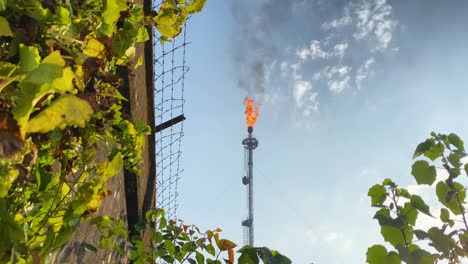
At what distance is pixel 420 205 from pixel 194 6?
1.11 meters

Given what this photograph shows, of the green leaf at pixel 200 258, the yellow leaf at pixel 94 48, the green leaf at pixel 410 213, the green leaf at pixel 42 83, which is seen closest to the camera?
the green leaf at pixel 42 83

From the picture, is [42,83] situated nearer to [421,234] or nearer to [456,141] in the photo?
[421,234]

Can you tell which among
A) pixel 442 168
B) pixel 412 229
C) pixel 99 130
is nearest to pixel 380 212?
pixel 412 229

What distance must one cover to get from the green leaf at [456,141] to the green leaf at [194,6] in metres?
1.07

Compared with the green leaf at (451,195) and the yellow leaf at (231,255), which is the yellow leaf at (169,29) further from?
the green leaf at (451,195)

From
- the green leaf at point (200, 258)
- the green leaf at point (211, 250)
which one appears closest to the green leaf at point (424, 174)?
the green leaf at point (211, 250)

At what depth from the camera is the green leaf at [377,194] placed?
161 centimetres

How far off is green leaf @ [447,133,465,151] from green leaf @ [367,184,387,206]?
0.31 m

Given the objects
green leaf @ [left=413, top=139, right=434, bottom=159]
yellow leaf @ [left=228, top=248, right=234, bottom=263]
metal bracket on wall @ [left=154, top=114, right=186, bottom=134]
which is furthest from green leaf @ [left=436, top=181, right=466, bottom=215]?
metal bracket on wall @ [left=154, top=114, right=186, bottom=134]

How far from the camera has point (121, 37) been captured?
4.31 ft

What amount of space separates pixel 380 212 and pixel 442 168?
310 millimetres

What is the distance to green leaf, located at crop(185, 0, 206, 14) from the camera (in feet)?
5.16

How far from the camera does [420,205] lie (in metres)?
1.53

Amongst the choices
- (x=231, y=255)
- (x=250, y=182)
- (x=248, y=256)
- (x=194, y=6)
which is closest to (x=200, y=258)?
(x=231, y=255)
